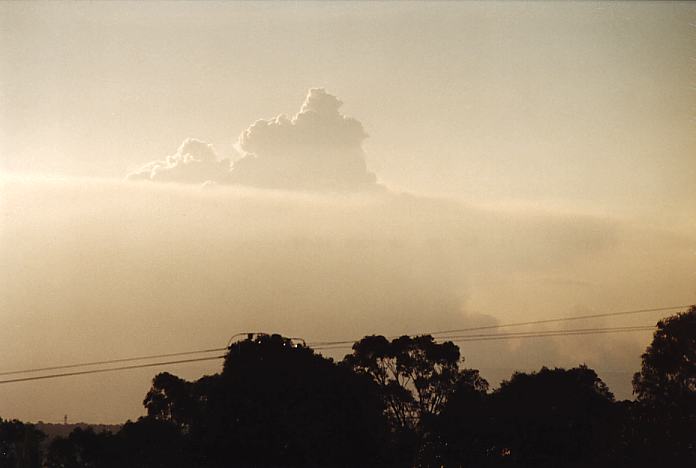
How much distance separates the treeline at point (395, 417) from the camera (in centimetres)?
7125

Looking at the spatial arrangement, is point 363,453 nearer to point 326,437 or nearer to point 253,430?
point 326,437

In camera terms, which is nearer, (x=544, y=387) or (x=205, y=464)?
(x=205, y=464)

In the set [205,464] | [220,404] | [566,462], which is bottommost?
→ [566,462]

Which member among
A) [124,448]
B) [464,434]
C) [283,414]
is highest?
[283,414]

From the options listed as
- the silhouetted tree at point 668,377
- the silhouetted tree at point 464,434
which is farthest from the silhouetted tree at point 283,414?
the silhouetted tree at point 668,377

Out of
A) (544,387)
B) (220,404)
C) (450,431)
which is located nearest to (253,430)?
(220,404)

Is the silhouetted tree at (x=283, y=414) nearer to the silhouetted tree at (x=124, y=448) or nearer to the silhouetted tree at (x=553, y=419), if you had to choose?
the silhouetted tree at (x=553, y=419)

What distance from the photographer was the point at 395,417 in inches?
4441

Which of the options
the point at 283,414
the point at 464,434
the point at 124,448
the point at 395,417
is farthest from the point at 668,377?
the point at 124,448

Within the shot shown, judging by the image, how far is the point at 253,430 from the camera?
7000 cm

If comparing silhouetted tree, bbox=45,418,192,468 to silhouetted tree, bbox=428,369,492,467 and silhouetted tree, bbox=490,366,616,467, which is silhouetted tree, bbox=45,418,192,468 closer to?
silhouetted tree, bbox=428,369,492,467

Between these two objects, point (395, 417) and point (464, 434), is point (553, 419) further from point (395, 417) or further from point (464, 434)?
point (395, 417)

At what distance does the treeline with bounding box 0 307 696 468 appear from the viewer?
71250 millimetres

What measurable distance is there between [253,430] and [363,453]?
9.75m
